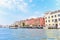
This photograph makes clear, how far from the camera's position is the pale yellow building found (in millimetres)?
15945

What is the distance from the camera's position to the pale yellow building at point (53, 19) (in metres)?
15.9

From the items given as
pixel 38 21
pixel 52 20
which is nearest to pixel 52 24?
pixel 52 20

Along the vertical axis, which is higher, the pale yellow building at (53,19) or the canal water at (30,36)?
the pale yellow building at (53,19)

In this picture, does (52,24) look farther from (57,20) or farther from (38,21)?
(38,21)

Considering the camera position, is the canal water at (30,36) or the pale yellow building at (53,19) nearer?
the canal water at (30,36)

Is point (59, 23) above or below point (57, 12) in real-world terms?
below

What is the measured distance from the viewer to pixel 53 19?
16.4 m

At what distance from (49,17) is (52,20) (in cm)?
50

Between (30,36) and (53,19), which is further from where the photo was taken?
(53,19)

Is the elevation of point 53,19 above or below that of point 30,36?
above

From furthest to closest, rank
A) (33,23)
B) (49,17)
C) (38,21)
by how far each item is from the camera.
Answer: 1. (33,23)
2. (38,21)
3. (49,17)

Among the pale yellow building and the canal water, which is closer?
the canal water

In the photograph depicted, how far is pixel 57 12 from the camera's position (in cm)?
1598

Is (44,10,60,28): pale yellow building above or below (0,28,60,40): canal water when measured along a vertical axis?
above
